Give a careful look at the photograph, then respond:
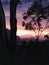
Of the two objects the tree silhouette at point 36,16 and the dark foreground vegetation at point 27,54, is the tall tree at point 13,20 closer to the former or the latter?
the dark foreground vegetation at point 27,54

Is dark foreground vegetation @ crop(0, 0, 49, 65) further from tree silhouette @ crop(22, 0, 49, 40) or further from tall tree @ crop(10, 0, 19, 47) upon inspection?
tree silhouette @ crop(22, 0, 49, 40)

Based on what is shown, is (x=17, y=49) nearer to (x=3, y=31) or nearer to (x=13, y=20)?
(x=3, y=31)

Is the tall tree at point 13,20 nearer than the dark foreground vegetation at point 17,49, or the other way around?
the dark foreground vegetation at point 17,49

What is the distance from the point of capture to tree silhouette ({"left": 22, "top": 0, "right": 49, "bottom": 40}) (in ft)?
35.1

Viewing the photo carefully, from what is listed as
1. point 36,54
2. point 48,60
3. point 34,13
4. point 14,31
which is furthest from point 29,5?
point 48,60

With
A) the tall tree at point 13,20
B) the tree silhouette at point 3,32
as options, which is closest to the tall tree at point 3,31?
the tree silhouette at point 3,32

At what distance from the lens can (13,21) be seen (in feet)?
35.3

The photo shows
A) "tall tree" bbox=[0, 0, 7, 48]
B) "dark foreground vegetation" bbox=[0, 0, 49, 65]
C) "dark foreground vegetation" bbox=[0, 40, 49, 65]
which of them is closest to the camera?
"dark foreground vegetation" bbox=[0, 40, 49, 65]

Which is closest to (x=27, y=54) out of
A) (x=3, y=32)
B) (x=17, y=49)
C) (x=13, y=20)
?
(x=17, y=49)

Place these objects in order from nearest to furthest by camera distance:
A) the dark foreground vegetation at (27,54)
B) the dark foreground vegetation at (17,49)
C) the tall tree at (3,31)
A: the dark foreground vegetation at (27,54) → the dark foreground vegetation at (17,49) → the tall tree at (3,31)

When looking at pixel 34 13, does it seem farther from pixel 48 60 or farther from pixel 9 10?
pixel 48 60

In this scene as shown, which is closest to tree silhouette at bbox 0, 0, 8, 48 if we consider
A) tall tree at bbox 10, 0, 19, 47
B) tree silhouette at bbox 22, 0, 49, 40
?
tall tree at bbox 10, 0, 19, 47

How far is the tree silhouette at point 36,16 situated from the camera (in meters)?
10.7

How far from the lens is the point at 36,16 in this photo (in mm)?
10703
